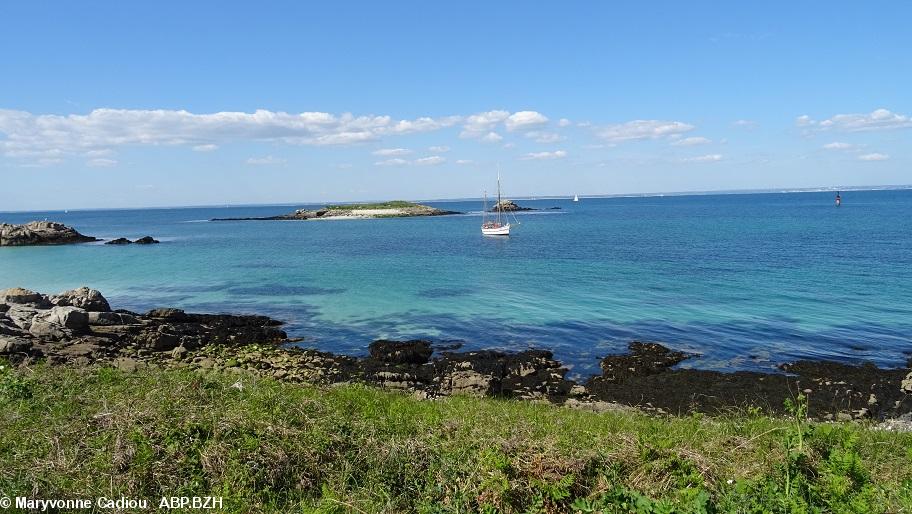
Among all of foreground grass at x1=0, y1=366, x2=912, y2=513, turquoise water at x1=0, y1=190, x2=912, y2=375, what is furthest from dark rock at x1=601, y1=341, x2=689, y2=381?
foreground grass at x1=0, y1=366, x2=912, y2=513

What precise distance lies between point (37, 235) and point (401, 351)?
302ft

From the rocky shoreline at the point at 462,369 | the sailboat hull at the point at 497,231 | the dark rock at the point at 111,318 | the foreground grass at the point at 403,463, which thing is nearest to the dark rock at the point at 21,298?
the rocky shoreline at the point at 462,369

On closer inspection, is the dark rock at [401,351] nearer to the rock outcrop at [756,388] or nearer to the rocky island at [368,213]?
the rock outcrop at [756,388]

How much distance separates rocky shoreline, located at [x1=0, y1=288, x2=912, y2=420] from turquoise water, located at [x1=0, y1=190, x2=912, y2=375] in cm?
152

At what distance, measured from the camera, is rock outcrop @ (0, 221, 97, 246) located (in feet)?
280

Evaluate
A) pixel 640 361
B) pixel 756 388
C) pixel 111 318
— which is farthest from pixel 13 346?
pixel 756 388

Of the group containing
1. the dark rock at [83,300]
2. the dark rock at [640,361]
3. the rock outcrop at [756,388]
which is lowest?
the rock outcrop at [756,388]

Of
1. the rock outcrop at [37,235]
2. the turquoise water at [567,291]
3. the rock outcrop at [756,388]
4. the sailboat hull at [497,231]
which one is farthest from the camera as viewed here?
the sailboat hull at [497,231]

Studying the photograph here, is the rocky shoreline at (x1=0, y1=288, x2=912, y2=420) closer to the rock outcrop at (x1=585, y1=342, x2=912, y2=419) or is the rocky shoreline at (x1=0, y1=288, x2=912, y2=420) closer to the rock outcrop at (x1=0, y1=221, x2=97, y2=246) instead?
the rock outcrop at (x1=585, y1=342, x2=912, y2=419)

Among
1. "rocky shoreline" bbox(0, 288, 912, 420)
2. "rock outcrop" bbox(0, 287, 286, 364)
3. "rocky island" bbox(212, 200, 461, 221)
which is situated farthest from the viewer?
"rocky island" bbox(212, 200, 461, 221)

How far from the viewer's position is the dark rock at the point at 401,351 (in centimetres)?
2291

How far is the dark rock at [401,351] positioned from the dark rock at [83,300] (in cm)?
1826

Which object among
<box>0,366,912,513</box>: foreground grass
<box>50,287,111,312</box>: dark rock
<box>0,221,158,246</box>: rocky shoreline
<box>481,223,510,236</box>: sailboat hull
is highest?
<box>0,221,158,246</box>: rocky shoreline

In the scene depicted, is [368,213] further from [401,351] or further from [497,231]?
[401,351]
